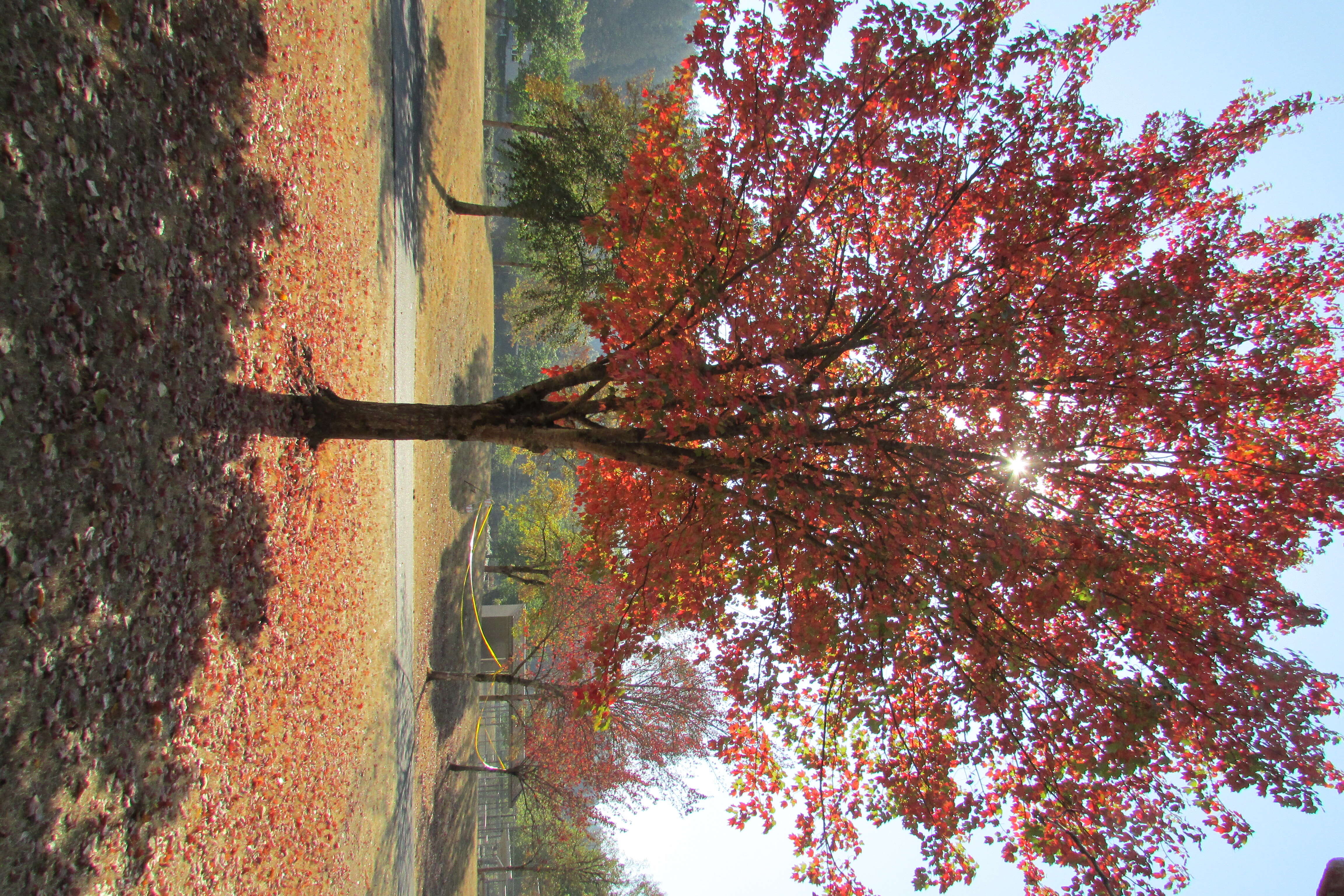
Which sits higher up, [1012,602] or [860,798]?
[1012,602]

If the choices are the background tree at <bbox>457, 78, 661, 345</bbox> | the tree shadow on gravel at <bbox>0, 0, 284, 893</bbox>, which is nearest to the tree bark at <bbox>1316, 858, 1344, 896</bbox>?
the tree shadow on gravel at <bbox>0, 0, 284, 893</bbox>

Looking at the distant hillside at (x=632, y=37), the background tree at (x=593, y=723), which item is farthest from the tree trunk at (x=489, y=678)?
the distant hillside at (x=632, y=37)

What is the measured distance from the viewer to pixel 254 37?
5.93 metres

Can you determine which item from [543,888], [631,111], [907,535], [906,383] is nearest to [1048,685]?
[907,535]

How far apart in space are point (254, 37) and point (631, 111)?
431 inches

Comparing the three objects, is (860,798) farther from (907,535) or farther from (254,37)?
(254,37)

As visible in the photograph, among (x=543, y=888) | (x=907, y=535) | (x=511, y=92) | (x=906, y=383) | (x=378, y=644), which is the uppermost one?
(x=511, y=92)

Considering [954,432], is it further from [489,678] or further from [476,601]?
[476,601]

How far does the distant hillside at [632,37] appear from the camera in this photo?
73.6 meters

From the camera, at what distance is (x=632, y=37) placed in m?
77.4

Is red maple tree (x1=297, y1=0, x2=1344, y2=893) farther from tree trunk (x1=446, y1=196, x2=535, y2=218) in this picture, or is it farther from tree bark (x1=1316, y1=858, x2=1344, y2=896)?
tree trunk (x1=446, y1=196, x2=535, y2=218)

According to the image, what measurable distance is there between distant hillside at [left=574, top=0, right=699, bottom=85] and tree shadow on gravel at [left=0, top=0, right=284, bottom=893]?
78.1 meters

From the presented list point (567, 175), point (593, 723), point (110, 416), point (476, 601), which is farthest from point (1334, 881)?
point (476, 601)

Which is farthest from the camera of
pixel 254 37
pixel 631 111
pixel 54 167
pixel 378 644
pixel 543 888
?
pixel 543 888
